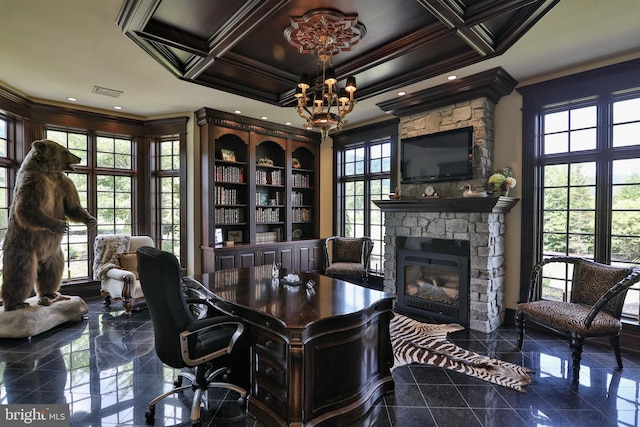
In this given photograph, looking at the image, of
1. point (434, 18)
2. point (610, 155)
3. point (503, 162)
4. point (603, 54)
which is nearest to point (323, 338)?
point (434, 18)

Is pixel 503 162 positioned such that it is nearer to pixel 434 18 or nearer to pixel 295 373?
pixel 434 18

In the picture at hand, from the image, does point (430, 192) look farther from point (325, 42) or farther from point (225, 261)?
point (225, 261)

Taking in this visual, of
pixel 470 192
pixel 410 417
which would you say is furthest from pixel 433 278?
pixel 410 417

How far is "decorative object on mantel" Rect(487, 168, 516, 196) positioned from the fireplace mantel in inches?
4.8

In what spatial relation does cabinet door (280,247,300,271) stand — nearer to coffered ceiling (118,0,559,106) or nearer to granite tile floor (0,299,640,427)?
granite tile floor (0,299,640,427)

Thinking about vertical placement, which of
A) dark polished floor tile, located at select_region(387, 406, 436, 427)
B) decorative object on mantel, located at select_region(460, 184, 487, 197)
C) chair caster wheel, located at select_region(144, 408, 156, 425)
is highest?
decorative object on mantel, located at select_region(460, 184, 487, 197)

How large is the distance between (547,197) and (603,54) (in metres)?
1.60

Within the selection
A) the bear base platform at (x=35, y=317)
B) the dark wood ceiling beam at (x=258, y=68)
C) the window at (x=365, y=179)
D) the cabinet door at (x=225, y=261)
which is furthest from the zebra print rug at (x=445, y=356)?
the bear base platform at (x=35, y=317)

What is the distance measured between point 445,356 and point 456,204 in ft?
6.01

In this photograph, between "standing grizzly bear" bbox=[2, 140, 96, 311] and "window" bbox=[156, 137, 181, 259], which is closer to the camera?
"standing grizzly bear" bbox=[2, 140, 96, 311]

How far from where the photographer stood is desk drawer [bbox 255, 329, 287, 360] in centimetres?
204

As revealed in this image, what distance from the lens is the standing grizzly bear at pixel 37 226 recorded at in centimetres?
356

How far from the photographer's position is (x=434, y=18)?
2.73m

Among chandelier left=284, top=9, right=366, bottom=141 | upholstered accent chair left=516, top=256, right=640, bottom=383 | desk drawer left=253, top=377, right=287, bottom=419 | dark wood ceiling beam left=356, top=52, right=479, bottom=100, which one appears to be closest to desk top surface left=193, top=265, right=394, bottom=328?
desk drawer left=253, top=377, right=287, bottom=419
